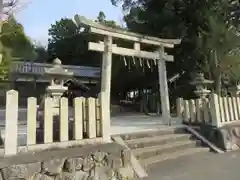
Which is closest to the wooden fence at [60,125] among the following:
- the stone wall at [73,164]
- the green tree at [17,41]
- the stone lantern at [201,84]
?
the stone wall at [73,164]

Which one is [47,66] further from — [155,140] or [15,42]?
[155,140]

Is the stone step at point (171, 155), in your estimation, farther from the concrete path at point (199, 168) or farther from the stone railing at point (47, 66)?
the stone railing at point (47, 66)

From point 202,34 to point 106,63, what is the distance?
245 inches

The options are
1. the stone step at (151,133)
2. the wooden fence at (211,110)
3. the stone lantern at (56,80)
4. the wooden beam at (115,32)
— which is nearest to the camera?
the stone step at (151,133)

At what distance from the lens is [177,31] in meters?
11.5

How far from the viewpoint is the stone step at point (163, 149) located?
518 centimetres

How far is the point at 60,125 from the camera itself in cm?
427

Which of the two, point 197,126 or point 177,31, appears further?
point 177,31

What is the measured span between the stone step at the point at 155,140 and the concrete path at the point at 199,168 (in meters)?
0.57

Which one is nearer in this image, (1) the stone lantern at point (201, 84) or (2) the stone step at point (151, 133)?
(2) the stone step at point (151, 133)

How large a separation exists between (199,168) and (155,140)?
47.2 inches

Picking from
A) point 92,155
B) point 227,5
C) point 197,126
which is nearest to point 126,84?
point 227,5

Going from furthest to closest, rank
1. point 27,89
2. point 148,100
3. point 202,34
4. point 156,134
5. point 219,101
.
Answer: point 27,89 < point 148,100 < point 202,34 < point 219,101 < point 156,134

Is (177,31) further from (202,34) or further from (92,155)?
(92,155)
